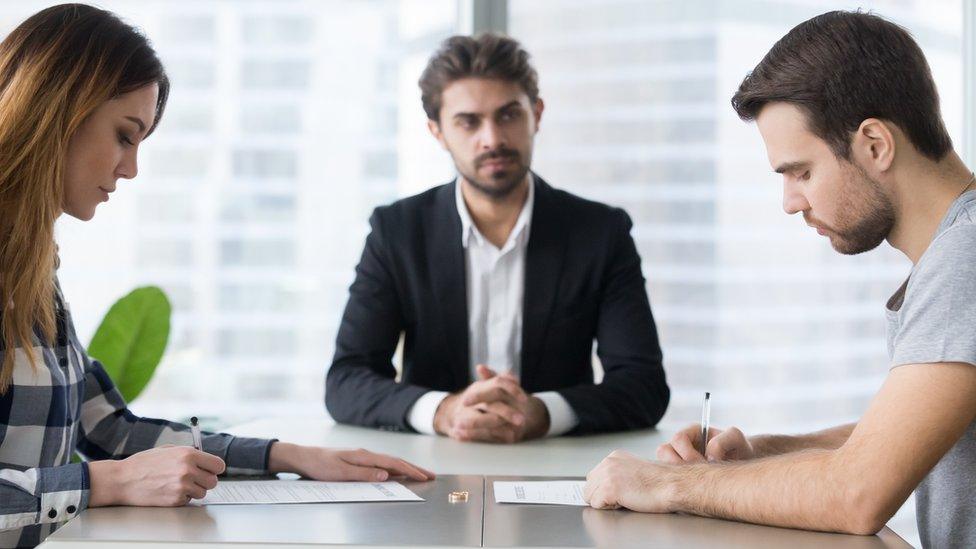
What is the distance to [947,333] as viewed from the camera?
4.44 ft

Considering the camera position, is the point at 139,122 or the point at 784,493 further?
the point at 139,122

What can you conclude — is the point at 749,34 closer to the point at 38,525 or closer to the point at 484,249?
the point at 484,249

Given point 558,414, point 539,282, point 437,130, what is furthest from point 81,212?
point 437,130

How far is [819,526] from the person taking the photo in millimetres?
1394

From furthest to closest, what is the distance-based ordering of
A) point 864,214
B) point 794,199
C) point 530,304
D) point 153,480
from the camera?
point 530,304 < point 794,199 < point 864,214 < point 153,480

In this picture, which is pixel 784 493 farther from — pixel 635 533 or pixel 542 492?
pixel 542 492

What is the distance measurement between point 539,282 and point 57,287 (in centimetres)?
141

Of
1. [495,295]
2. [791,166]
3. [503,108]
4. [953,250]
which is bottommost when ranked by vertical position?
[495,295]

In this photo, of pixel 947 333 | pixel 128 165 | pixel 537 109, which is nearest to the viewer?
pixel 947 333

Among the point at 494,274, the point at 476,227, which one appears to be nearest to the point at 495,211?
the point at 476,227

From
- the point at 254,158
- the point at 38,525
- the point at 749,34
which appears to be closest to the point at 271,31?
the point at 254,158

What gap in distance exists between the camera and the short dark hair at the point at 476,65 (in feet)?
9.87

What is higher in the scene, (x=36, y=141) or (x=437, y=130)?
(x=437, y=130)

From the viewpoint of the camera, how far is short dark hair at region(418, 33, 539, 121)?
9.87 ft
